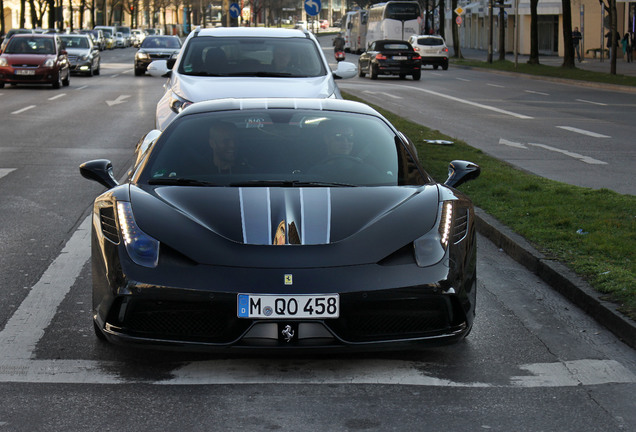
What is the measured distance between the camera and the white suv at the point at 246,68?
39.6 feet

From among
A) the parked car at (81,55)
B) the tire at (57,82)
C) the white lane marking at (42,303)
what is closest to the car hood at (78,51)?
the parked car at (81,55)

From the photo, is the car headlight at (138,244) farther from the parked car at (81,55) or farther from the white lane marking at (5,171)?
the parked car at (81,55)

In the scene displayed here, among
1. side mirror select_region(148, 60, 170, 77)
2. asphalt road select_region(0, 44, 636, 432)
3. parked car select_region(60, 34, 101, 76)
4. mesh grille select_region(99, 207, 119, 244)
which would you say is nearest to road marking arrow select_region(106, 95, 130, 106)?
side mirror select_region(148, 60, 170, 77)

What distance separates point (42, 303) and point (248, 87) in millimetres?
5923

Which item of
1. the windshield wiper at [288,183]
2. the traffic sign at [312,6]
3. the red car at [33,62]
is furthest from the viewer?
the red car at [33,62]

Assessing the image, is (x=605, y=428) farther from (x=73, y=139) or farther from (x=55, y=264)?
(x=73, y=139)

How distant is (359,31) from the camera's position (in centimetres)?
8362

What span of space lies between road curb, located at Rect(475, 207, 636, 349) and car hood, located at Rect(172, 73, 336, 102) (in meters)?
3.26

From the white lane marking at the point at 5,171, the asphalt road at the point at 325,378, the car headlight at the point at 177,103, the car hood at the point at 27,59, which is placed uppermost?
the car hood at the point at 27,59

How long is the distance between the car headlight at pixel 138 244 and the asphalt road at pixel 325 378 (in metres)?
0.54

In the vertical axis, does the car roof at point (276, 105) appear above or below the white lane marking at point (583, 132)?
above

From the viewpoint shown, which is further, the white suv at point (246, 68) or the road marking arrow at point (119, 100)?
the road marking arrow at point (119, 100)

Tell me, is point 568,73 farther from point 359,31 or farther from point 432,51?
point 359,31

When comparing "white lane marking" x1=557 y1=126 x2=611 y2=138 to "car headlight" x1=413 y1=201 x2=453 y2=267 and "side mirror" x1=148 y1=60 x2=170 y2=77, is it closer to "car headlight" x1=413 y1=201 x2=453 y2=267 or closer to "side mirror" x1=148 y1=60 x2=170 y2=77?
"side mirror" x1=148 y1=60 x2=170 y2=77
